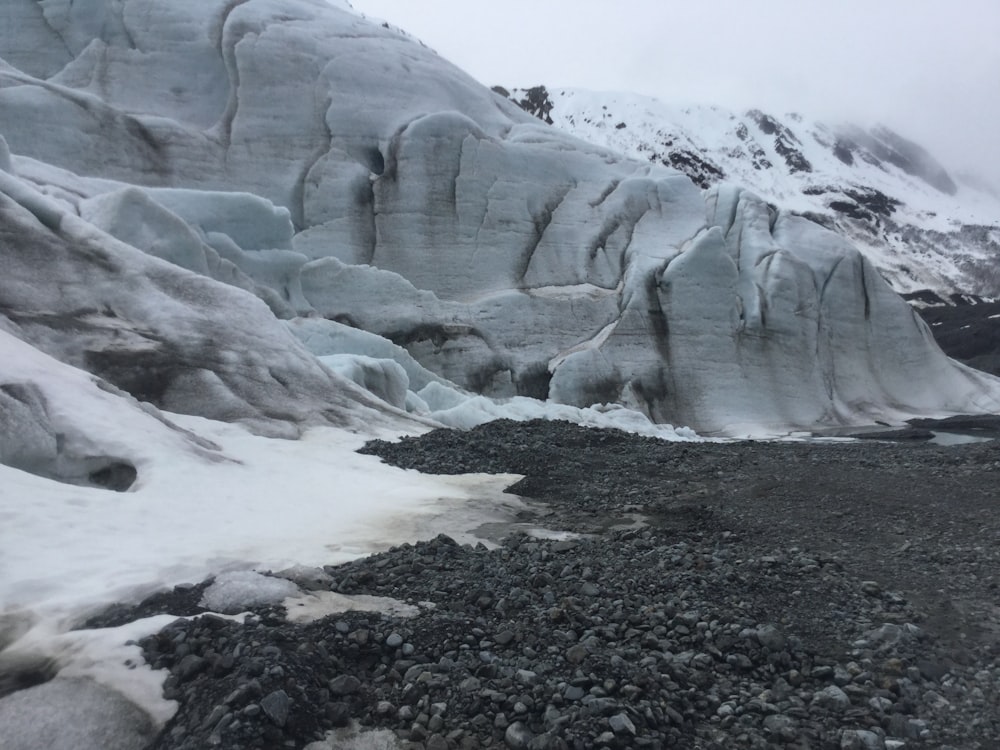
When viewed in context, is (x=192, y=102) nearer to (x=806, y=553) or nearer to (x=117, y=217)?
(x=117, y=217)

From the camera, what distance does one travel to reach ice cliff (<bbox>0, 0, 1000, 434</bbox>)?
1104 inches

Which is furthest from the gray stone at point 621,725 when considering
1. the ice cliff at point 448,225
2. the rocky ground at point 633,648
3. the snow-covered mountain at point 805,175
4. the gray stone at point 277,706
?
the snow-covered mountain at point 805,175

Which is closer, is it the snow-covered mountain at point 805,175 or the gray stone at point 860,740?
the gray stone at point 860,740

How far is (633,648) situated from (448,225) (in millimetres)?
28038

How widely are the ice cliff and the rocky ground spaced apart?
1648 centimetres

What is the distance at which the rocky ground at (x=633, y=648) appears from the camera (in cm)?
396

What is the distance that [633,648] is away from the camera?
4805mm

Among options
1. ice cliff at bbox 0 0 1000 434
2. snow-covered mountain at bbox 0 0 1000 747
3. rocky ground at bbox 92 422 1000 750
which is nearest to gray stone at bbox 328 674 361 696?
rocky ground at bbox 92 422 1000 750

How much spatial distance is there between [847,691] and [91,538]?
5.78m

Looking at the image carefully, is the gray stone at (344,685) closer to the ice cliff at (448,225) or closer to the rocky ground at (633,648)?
the rocky ground at (633,648)

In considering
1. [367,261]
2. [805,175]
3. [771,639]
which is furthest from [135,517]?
[805,175]

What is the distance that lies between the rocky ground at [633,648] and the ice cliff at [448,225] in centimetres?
1648

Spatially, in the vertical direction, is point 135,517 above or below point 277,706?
below

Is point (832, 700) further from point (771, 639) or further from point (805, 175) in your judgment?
point (805, 175)
